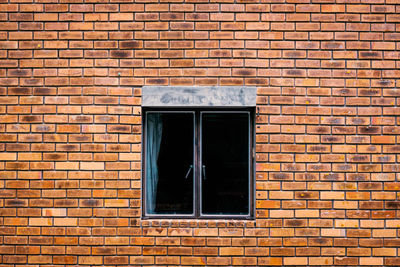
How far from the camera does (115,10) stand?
363 centimetres

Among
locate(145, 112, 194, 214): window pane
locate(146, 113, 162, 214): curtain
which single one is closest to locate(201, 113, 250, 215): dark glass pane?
locate(145, 112, 194, 214): window pane

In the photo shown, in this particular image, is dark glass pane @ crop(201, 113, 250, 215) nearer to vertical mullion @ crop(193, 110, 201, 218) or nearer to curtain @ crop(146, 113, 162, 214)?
vertical mullion @ crop(193, 110, 201, 218)

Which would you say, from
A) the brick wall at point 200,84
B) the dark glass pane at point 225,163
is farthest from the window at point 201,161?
the brick wall at point 200,84

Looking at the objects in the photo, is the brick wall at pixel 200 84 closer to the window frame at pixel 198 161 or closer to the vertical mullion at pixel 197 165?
the window frame at pixel 198 161

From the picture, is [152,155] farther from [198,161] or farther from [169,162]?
[198,161]

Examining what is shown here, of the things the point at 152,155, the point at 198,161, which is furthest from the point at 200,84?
the point at 152,155

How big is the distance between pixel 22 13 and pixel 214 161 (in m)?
2.62

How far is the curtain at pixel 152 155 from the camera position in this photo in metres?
3.72

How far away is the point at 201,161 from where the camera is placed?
371 centimetres

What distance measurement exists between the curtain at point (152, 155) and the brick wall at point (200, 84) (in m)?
0.17

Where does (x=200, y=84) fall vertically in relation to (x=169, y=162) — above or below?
above

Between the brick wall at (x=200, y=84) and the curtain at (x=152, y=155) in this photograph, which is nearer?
the brick wall at (x=200, y=84)

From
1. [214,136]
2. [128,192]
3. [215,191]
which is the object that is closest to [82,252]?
[128,192]

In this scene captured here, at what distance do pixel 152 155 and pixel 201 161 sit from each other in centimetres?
55
